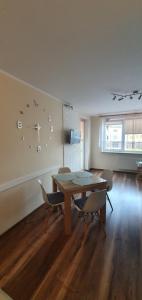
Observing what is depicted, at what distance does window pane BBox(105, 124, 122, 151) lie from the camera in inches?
239

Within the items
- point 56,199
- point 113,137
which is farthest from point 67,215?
point 113,137

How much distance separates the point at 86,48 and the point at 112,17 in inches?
17.8

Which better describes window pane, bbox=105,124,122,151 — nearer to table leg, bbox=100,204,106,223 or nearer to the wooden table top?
the wooden table top

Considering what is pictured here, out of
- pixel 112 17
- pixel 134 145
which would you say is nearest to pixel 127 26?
pixel 112 17

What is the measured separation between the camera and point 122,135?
596cm

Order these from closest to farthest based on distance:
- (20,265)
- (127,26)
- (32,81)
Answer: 1. (127,26)
2. (20,265)
3. (32,81)

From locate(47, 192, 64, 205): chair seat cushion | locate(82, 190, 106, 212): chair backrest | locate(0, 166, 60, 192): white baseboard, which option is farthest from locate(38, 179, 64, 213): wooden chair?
locate(82, 190, 106, 212): chair backrest

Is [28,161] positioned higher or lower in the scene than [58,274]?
higher

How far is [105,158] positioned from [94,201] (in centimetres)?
440

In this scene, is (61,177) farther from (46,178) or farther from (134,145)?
(134,145)

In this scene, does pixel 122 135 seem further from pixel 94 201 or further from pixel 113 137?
pixel 94 201

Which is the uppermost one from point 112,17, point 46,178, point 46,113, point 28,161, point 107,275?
point 112,17

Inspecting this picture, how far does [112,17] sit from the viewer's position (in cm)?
125

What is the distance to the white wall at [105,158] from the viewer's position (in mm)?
5879
